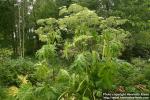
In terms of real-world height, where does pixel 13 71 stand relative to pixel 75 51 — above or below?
below

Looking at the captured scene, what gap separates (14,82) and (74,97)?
21.7ft

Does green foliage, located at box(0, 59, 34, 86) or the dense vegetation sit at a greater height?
the dense vegetation

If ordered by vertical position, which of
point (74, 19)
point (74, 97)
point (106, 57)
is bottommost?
point (74, 97)

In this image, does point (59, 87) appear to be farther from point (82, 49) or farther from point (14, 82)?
point (14, 82)

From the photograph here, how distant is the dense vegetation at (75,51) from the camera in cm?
782

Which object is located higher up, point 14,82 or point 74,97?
point 74,97

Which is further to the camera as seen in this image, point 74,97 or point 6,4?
point 6,4

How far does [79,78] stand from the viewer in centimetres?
786

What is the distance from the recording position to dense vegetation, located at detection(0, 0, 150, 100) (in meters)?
7.82

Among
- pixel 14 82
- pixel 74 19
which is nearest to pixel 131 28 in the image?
pixel 14 82

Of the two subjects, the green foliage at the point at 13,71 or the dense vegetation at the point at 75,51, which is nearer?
the dense vegetation at the point at 75,51

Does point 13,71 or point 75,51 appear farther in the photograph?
point 13,71

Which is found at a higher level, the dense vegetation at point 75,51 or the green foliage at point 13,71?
the dense vegetation at point 75,51

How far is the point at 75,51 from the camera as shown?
982 centimetres
